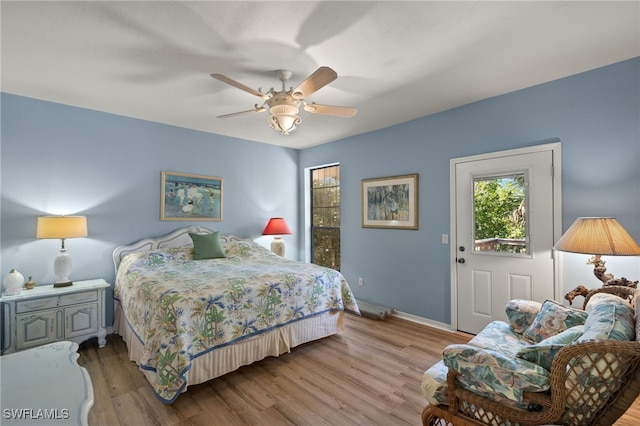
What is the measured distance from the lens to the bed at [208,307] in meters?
2.21

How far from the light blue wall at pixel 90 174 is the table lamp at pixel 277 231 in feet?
1.74

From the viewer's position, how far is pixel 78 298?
119 inches

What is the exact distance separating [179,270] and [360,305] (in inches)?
95.7

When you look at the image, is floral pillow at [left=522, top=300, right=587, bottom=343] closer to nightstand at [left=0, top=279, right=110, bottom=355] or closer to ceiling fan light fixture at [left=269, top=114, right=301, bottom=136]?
ceiling fan light fixture at [left=269, top=114, right=301, bottom=136]

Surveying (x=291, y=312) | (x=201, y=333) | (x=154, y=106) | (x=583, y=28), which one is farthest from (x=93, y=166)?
(x=583, y=28)

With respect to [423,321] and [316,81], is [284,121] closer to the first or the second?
[316,81]

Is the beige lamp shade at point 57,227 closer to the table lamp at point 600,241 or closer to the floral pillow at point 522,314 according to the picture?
the floral pillow at point 522,314

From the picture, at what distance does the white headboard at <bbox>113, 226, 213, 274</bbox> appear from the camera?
3606 mm

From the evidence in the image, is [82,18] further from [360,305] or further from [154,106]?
[360,305]

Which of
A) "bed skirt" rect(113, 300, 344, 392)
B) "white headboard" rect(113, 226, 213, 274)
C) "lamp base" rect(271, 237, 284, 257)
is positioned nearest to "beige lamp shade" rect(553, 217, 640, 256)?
"bed skirt" rect(113, 300, 344, 392)

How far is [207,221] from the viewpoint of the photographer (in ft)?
14.5

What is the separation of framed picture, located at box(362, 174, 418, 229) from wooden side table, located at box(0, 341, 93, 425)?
3.53 meters

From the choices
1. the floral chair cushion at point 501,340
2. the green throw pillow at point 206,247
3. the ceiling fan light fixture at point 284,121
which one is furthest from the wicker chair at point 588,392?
the green throw pillow at point 206,247

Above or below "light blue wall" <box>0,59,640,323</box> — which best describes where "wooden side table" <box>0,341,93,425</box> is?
below
